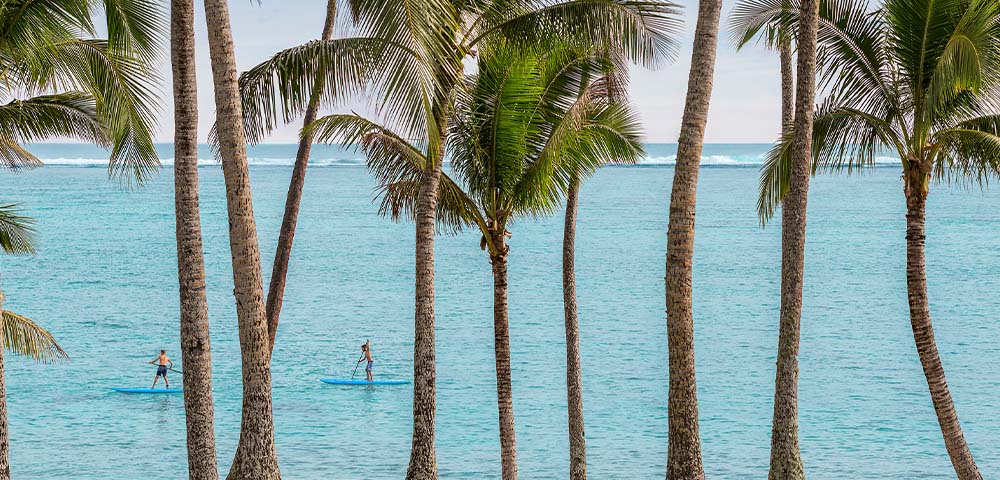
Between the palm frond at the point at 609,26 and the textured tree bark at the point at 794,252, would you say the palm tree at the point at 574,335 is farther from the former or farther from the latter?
the textured tree bark at the point at 794,252

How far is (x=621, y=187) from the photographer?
6629 inches

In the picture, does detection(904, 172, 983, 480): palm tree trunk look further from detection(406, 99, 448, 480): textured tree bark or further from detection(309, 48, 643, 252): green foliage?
detection(406, 99, 448, 480): textured tree bark

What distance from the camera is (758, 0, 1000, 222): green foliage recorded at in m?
14.3

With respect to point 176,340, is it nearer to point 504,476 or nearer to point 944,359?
point 944,359

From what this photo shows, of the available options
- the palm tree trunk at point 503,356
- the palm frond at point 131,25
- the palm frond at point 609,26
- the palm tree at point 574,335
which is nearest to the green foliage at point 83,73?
the palm frond at point 131,25

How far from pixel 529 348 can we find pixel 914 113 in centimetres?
3987

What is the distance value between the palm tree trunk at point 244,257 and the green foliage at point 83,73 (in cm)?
197

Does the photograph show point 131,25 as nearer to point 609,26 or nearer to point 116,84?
point 116,84

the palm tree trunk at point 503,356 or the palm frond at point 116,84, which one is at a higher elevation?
the palm frond at point 116,84

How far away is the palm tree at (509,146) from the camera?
54.2 feet

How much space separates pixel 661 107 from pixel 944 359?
224 feet

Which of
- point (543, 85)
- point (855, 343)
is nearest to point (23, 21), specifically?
point (543, 85)

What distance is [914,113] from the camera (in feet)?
48.8

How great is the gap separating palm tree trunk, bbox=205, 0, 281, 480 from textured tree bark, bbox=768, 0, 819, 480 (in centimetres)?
609
